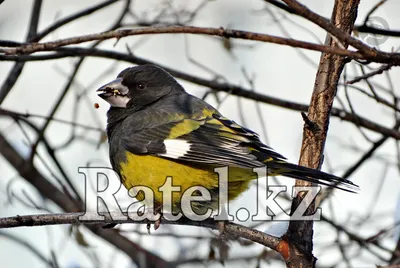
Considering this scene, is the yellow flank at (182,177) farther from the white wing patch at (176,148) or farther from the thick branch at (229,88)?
the thick branch at (229,88)

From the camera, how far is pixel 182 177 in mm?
3467

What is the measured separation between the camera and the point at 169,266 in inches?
205

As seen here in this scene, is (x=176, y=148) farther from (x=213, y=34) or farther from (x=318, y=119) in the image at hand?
(x=213, y=34)

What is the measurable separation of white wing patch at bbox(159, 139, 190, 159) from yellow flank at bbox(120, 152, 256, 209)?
1.7 inches

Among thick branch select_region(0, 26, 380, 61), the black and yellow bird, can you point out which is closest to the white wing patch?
the black and yellow bird

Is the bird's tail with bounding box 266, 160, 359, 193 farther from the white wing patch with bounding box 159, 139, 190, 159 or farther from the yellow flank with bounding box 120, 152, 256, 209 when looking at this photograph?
the white wing patch with bounding box 159, 139, 190, 159

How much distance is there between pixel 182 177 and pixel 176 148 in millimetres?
173

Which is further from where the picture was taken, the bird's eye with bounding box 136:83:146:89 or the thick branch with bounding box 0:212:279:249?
the bird's eye with bounding box 136:83:146:89

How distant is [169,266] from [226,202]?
182cm

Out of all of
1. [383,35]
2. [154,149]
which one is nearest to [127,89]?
→ [154,149]

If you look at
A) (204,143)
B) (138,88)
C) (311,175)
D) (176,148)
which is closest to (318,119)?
(311,175)

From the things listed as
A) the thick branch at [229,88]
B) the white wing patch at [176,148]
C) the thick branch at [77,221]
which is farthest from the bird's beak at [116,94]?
the thick branch at [77,221]

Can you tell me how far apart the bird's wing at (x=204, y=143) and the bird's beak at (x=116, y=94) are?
1.30 ft

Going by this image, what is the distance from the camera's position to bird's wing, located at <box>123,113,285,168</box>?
337 centimetres
